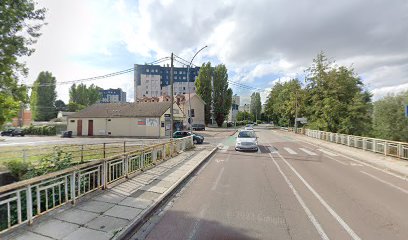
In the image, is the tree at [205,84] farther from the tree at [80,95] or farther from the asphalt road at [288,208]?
the asphalt road at [288,208]

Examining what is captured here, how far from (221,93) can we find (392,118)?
4259 cm

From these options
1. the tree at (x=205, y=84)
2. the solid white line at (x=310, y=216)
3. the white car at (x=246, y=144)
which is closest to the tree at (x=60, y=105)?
the tree at (x=205, y=84)

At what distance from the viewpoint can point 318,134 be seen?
32.3 metres

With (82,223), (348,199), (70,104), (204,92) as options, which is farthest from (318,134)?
(70,104)

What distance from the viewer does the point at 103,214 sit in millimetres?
5445

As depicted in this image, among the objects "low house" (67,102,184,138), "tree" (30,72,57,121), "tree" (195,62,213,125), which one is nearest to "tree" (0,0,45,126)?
"low house" (67,102,184,138)

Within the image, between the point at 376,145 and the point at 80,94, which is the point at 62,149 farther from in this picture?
the point at 80,94

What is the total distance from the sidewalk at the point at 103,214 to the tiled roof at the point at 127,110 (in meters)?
27.7

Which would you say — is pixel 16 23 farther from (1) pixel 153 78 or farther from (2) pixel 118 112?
(1) pixel 153 78

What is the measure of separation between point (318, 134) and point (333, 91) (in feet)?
23.5

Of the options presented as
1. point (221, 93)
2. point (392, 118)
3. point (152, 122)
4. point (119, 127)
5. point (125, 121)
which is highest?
point (221, 93)

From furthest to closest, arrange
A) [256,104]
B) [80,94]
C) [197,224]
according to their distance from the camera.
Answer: [256,104]
[80,94]
[197,224]

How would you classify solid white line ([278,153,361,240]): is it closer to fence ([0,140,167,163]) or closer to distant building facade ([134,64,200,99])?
fence ([0,140,167,163])

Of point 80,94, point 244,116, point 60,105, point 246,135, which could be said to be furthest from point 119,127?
point 244,116
